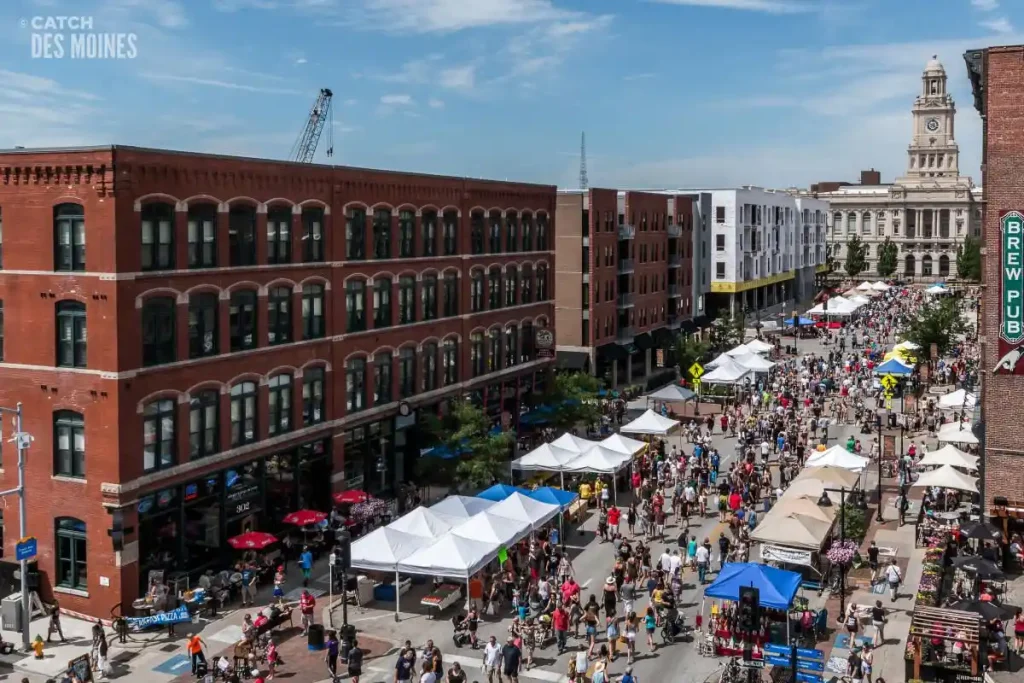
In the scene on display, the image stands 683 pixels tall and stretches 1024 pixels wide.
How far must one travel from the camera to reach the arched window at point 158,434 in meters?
31.6

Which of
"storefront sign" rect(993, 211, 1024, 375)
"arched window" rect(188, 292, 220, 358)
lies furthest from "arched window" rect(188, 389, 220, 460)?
"storefront sign" rect(993, 211, 1024, 375)

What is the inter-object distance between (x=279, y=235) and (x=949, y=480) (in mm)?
26328

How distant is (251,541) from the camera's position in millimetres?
33156

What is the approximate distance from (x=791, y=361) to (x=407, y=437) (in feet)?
140

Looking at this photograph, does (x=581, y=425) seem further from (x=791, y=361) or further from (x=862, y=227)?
(x=862, y=227)

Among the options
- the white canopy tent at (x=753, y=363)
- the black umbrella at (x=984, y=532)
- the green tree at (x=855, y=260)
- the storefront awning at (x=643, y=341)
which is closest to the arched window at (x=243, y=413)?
the black umbrella at (x=984, y=532)

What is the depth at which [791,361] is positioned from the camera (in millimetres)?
79938

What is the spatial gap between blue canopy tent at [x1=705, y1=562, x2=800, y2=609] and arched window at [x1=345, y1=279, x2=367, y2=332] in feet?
63.8

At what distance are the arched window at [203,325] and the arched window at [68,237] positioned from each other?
12.2 feet

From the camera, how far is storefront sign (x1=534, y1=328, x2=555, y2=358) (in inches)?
2283

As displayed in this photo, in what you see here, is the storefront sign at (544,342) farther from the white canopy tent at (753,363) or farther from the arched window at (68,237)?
the arched window at (68,237)

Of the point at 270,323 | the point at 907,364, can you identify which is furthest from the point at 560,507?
the point at 907,364

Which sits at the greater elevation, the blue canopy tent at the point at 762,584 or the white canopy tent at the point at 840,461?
the white canopy tent at the point at 840,461

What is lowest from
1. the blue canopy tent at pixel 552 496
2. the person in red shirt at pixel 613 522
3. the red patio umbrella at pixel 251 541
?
the person in red shirt at pixel 613 522
